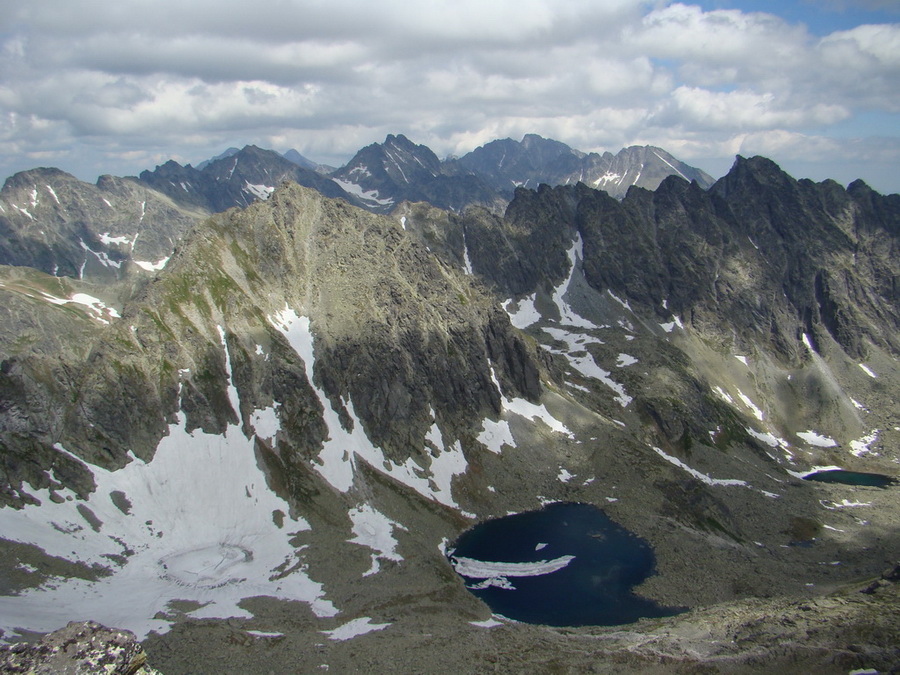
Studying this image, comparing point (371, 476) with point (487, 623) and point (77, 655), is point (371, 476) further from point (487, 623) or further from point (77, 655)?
point (77, 655)

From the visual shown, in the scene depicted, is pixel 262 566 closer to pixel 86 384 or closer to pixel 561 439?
pixel 86 384

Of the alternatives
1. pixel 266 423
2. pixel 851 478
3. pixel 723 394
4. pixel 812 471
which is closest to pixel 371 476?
pixel 266 423

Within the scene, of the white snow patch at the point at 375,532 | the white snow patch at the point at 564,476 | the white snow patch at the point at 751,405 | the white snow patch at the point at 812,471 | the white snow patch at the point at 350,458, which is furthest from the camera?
the white snow patch at the point at 751,405

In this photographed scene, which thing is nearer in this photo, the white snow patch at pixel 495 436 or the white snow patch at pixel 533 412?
the white snow patch at pixel 495 436

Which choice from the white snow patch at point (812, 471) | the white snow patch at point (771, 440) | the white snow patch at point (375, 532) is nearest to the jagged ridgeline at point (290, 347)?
the white snow patch at point (375, 532)

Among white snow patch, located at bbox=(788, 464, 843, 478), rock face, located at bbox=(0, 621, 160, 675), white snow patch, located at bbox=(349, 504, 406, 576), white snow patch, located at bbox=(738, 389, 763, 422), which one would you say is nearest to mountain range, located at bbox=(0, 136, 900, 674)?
white snow patch, located at bbox=(349, 504, 406, 576)

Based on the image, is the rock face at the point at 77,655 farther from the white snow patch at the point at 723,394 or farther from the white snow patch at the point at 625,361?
the white snow patch at the point at 723,394

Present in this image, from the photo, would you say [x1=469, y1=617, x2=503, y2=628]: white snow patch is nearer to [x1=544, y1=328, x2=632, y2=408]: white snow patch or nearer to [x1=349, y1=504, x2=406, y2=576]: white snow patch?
[x1=349, y1=504, x2=406, y2=576]: white snow patch
